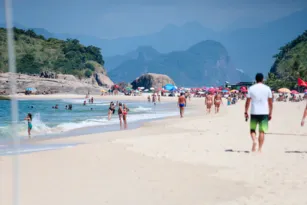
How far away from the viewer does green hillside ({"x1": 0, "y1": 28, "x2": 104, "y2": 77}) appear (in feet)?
388

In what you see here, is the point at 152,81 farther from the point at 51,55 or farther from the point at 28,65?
the point at 28,65

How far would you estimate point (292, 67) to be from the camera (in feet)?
294

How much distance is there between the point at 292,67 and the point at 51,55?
221ft

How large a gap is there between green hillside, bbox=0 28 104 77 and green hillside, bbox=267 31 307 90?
52.5 m

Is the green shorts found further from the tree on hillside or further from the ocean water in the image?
the tree on hillside

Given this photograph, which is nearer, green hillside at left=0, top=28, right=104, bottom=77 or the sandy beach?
the sandy beach

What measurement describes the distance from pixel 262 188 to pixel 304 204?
3.23 feet

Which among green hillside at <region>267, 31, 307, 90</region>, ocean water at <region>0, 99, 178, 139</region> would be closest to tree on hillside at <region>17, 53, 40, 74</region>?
green hillside at <region>267, 31, 307, 90</region>

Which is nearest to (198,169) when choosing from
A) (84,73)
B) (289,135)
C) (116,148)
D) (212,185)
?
(212,185)

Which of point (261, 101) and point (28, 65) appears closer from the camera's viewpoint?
point (261, 101)

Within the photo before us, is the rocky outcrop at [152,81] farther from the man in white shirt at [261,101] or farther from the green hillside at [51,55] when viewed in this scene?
the man in white shirt at [261,101]

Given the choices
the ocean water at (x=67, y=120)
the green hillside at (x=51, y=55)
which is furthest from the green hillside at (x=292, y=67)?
the green hillside at (x=51, y=55)

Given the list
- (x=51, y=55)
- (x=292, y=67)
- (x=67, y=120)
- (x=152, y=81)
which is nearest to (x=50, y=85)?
(x=51, y=55)

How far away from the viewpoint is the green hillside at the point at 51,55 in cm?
11838
